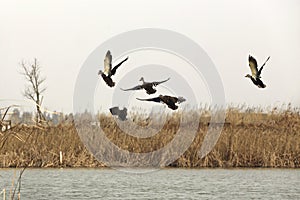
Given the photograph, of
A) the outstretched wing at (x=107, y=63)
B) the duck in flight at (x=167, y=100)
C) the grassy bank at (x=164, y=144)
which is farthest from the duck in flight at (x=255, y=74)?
the grassy bank at (x=164, y=144)

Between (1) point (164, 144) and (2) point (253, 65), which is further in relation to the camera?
(1) point (164, 144)

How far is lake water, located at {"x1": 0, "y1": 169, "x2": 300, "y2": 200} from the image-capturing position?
933 cm

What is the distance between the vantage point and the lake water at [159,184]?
933cm

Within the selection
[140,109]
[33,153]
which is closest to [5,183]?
[33,153]

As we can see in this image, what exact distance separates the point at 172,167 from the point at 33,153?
118 inches

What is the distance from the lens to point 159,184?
1062 centimetres

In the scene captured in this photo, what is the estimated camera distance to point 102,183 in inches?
416

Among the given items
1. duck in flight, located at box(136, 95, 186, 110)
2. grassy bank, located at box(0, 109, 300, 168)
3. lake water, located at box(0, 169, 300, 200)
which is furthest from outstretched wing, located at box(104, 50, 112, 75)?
grassy bank, located at box(0, 109, 300, 168)

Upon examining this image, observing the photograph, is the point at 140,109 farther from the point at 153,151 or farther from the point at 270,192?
the point at 270,192

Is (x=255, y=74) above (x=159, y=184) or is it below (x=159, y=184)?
above

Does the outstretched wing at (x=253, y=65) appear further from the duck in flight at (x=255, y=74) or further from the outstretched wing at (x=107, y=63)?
the outstretched wing at (x=107, y=63)

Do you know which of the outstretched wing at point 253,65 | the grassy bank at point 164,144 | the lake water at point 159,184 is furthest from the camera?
the grassy bank at point 164,144

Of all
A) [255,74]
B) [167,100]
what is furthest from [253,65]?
[167,100]

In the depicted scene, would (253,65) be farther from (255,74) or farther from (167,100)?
(167,100)
